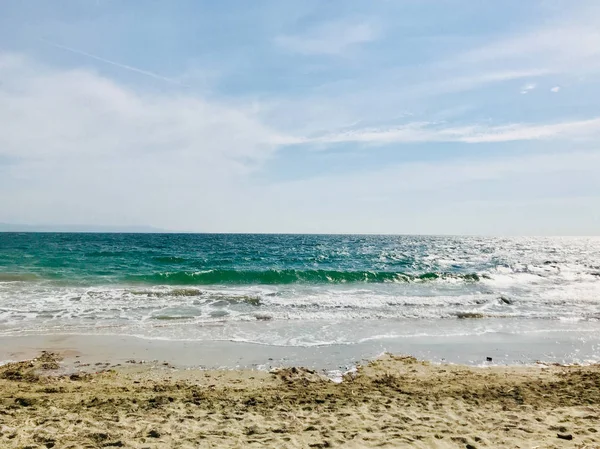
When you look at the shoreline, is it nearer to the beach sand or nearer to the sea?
the sea

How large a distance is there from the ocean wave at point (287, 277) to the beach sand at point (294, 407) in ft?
55.9

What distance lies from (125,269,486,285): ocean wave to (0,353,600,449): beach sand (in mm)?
17031

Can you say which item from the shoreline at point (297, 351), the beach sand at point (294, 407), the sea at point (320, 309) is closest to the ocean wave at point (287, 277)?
the sea at point (320, 309)

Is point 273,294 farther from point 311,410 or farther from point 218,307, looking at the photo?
point 311,410

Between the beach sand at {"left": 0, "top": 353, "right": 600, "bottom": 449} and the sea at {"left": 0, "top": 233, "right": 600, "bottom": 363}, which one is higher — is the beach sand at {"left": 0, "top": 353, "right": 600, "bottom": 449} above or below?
above

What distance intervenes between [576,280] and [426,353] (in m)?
26.3

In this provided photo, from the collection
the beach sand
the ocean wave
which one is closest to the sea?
the ocean wave

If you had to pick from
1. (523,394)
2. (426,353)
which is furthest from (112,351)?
(523,394)

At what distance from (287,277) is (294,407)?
21599 millimetres

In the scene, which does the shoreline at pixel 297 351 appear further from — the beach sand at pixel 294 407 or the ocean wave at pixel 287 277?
the ocean wave at pixel 287 277

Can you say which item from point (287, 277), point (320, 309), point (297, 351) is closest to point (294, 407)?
point (297, 351)

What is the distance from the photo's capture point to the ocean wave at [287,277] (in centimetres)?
2652

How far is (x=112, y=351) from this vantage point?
1087cm

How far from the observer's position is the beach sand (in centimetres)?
562
